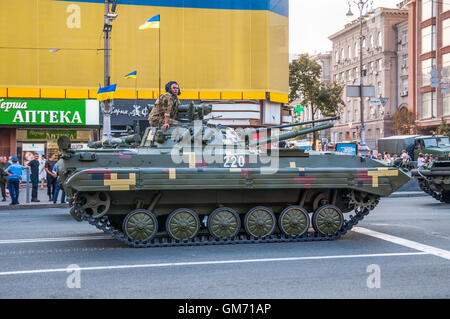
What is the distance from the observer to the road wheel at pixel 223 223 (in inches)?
391

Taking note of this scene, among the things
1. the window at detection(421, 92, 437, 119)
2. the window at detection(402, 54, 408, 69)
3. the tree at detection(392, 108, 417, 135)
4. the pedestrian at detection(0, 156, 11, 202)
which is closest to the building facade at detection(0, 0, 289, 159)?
the pedestrian at detection(0, 156, 11, 202)

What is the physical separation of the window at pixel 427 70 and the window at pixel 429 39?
0.98 meters

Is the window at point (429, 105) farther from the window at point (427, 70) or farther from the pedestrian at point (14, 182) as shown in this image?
the pedestrian at point (14, 182)

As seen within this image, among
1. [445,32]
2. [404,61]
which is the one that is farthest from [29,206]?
[404,61]

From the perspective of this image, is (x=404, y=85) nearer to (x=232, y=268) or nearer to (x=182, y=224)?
(x=182, y=224)

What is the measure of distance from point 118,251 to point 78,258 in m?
0.77

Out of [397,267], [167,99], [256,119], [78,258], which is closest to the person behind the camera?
[397,267]

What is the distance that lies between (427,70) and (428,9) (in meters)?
5.31

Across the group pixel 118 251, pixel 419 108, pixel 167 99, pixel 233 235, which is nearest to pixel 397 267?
pixel 233 235

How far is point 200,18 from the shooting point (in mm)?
26688

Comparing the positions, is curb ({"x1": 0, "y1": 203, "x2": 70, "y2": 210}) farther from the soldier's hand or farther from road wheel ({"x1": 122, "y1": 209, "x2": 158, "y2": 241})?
road wheel ({"x1": 122, "y1": 209, "x2": 158, "y2": 241})

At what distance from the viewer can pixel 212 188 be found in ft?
32.0

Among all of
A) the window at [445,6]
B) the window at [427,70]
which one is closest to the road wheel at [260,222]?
the window at [445,6]

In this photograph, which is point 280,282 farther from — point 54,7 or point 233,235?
point 54,7
